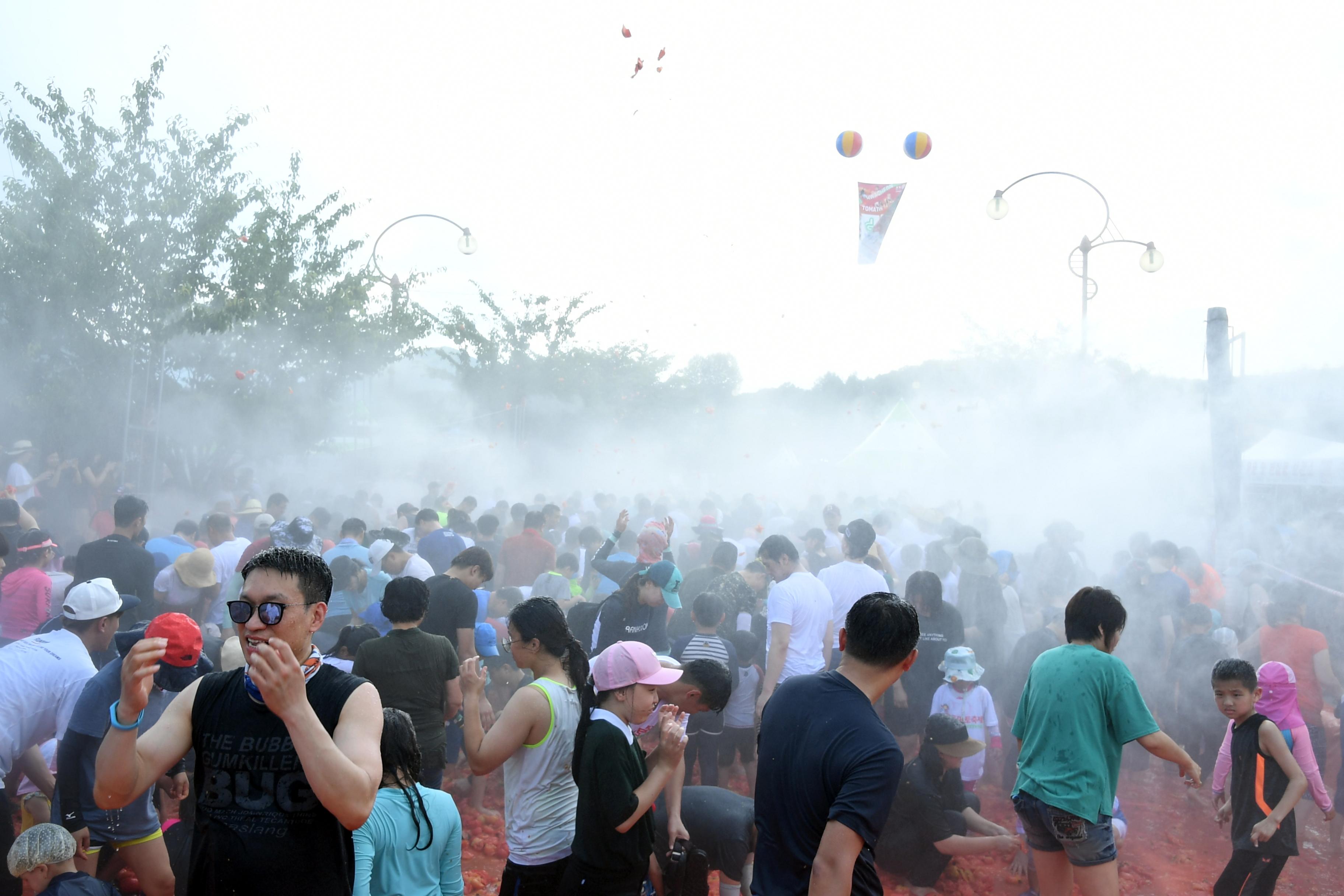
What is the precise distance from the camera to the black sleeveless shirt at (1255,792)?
12.5 ft

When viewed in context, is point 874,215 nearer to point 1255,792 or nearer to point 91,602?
point 1255,792

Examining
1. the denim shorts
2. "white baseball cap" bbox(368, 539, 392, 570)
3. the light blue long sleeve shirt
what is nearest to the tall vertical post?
the denim shorts

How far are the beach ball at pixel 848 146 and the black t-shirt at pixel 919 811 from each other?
6867 millimetres

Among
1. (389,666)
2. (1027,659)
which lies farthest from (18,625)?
(1027,659)

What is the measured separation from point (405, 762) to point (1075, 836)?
264 centimetres

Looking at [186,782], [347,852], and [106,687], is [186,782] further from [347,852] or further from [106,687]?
[347,852]

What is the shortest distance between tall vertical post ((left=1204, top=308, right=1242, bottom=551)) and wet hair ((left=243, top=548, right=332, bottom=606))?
33.4 feet

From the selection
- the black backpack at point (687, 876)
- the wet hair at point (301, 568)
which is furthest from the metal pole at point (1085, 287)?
the wet hair at point (301, 568)

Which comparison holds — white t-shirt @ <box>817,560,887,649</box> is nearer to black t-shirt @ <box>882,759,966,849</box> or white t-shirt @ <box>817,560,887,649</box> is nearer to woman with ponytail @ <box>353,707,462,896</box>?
black t-shirt @ <box>882,759,966,849</box>

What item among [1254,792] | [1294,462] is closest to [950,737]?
[1254,792]

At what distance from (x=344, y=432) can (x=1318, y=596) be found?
1711 cm

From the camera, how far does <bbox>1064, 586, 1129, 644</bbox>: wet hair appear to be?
340cm

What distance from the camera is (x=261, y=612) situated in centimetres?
177

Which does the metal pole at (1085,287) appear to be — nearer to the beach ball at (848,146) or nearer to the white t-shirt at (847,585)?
the beach ball at (848,146)
